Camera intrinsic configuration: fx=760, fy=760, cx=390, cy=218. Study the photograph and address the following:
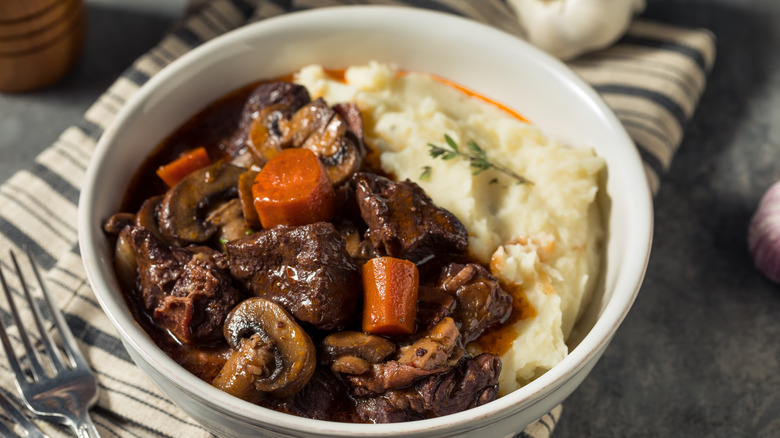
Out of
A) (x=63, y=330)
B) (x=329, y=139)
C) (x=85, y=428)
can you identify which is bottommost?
(x=85, y=428)

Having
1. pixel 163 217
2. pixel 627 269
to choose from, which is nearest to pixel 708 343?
pixel 627 269

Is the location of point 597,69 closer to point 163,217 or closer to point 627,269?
point 627,269

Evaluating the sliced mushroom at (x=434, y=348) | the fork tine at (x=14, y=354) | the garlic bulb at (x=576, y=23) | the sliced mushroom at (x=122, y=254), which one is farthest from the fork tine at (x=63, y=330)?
the garlic bulb at (x=576, y=23)

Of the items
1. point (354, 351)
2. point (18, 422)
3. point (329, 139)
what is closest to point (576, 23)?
point (329, 139)

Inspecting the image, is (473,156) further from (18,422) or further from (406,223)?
(18,422)

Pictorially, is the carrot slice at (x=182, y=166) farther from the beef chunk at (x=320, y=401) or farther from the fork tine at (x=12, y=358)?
the beef chunk at (x=320, y=401)

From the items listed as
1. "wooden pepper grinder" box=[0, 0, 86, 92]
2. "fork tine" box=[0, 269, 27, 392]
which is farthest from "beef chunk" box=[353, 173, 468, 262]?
"wooden pepper grinder" box=[0, 0, 86, 92]

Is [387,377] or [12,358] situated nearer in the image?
[387,377]

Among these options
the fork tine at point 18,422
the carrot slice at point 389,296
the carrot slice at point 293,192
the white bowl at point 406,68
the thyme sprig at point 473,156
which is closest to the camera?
the white bowl at point 406,68
